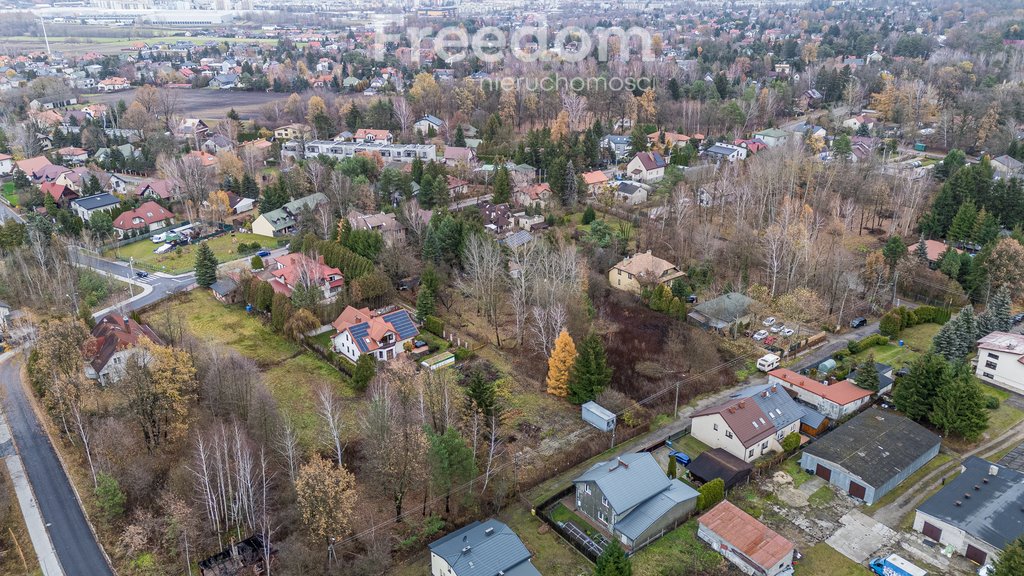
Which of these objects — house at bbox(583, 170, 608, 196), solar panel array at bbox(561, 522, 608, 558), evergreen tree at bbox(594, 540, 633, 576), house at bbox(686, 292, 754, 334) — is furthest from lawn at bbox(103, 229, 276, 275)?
evergreen tree at bbox(594, 540, 633, 576)

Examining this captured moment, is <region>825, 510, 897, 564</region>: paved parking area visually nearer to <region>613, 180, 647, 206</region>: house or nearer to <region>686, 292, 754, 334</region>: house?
<region>686, 292, 754, 334</region>: house

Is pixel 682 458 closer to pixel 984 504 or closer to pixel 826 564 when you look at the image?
pixel 826 564

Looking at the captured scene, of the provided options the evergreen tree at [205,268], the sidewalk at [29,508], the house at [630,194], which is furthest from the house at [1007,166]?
the sidewalk at [29,508]

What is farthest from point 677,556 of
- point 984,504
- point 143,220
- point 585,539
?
point 143,220

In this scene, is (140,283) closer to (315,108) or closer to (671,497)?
(671,497)

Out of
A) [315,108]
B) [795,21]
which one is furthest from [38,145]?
[795,21]
